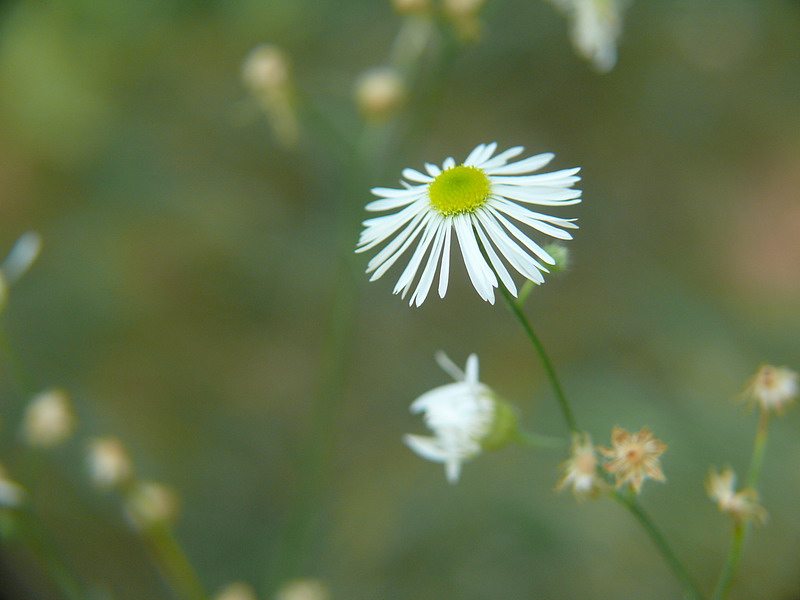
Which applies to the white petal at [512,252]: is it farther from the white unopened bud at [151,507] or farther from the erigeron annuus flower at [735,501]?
the white unopened bud at [151,507]

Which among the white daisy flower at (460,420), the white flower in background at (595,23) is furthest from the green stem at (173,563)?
the white flower in background at (595,23)

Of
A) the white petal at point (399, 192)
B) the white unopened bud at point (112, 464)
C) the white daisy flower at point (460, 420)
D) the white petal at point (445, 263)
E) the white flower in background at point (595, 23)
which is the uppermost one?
the white flower in background at point (595, 23)

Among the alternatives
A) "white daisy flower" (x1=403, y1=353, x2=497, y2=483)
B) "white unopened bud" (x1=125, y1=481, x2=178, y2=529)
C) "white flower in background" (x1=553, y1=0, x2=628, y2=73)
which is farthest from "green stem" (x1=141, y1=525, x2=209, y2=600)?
"white flower in background" (x1=553, y1=0, x2=628, y2=73)

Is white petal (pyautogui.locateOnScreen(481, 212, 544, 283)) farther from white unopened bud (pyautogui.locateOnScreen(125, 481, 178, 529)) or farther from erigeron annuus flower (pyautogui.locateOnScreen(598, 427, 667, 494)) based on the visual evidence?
white unopened bud (pyautogui.locateOnScreen(125, 481, 178, 529))

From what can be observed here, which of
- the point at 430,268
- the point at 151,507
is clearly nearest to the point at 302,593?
the point at 151,507

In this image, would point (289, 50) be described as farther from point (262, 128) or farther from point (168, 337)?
point (168, 337)

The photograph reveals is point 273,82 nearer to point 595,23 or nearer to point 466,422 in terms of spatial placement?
point 595,23
